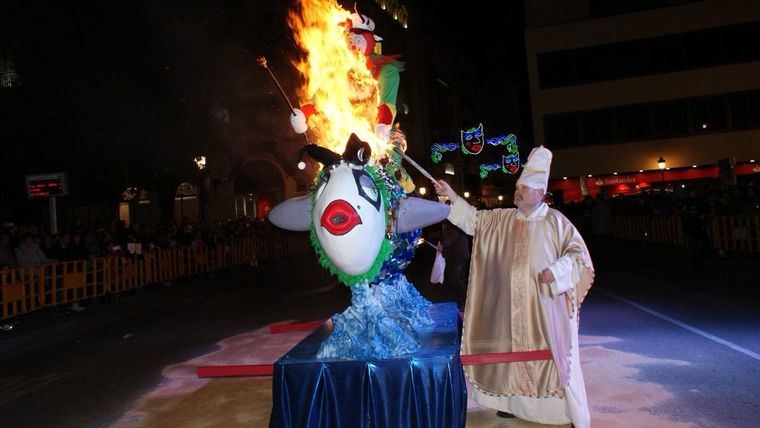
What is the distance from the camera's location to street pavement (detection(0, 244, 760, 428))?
191 inches

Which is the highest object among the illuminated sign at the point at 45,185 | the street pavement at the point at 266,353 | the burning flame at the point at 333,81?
the illuminated sign at the point at 45,185

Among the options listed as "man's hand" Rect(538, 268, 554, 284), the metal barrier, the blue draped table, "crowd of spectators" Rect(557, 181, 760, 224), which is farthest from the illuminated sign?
the metal barrier

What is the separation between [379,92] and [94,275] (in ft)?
32.5

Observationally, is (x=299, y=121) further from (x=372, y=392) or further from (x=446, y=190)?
(x=372, y=392)

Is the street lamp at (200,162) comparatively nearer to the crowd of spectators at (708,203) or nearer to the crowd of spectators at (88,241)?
the crowd of spectators at (88,241)

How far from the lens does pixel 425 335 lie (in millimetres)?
3977

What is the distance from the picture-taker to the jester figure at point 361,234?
3.40m

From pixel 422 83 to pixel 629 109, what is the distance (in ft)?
39.8

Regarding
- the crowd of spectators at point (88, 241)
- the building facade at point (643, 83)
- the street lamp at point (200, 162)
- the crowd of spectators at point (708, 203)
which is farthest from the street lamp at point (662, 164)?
the street lamp at point (200, 162)

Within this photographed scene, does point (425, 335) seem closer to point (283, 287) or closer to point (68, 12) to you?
point (283, 287)

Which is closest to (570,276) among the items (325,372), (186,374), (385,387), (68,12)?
(385,387)

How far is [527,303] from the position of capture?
13.3 ft

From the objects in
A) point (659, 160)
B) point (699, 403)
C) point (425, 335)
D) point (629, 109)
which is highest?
point (629, 109)

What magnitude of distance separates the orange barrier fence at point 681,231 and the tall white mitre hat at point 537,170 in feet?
37.8
